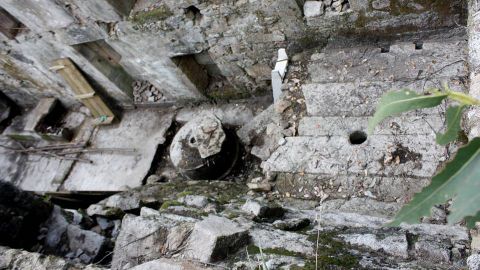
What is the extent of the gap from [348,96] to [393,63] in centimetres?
53

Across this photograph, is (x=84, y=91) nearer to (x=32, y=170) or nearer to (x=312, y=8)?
(x=32, y=170)

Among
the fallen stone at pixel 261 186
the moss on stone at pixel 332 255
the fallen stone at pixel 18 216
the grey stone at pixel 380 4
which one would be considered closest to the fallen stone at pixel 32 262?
the fallen stone at pixel 18 216

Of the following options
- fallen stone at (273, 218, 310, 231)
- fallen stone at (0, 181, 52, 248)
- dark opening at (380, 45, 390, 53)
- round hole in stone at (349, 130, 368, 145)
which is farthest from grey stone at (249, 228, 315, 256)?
dark opening at (380, 45, 390, 53)

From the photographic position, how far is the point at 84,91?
6.75 m

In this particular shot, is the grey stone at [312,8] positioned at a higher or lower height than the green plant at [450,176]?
higher

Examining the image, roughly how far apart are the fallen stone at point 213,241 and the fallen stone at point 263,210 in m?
0.64

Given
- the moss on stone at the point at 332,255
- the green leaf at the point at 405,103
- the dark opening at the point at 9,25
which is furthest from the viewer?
the dark opening at the point at 9,25

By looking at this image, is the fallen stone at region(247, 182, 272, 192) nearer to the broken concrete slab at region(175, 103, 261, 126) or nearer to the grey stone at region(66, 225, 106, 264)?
the grey stone at region(66, 225, 106, 264)

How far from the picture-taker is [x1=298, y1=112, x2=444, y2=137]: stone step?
11.8 ft

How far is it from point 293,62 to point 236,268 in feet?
9.81

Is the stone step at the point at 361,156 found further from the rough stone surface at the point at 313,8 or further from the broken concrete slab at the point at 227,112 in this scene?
the broken concrete slab at the point at 227,112

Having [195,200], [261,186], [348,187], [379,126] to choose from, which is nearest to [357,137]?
[379,126]

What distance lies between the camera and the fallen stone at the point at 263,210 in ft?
10.7

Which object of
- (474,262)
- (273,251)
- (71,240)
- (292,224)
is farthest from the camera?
(71,240)
